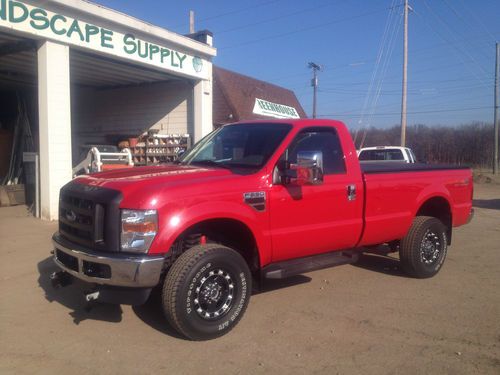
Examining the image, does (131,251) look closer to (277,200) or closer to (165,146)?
(277,200)

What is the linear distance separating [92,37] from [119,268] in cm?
822

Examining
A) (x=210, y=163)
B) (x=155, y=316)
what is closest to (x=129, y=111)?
(x=210, y=163)

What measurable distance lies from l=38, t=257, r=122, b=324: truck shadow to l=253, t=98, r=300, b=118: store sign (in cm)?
1588

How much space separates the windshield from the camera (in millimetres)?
4832

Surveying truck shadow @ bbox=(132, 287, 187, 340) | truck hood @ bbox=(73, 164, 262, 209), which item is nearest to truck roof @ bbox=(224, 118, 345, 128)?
truck hood @ bbox=(73, 164, 262, 209)

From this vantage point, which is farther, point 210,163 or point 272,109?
point 272,109

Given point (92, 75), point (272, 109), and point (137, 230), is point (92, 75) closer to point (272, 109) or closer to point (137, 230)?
point (272, 109)

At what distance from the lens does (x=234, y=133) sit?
5469mm

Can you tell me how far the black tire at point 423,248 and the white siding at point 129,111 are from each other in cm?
965

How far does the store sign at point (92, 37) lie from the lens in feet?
29.0

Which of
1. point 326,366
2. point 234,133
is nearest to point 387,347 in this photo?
point 326,366

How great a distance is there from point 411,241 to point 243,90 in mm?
16363

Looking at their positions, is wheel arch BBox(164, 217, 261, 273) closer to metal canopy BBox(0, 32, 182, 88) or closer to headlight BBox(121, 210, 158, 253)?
headlight BBox(121, 210, 158, 253)

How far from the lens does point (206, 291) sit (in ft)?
13.5
